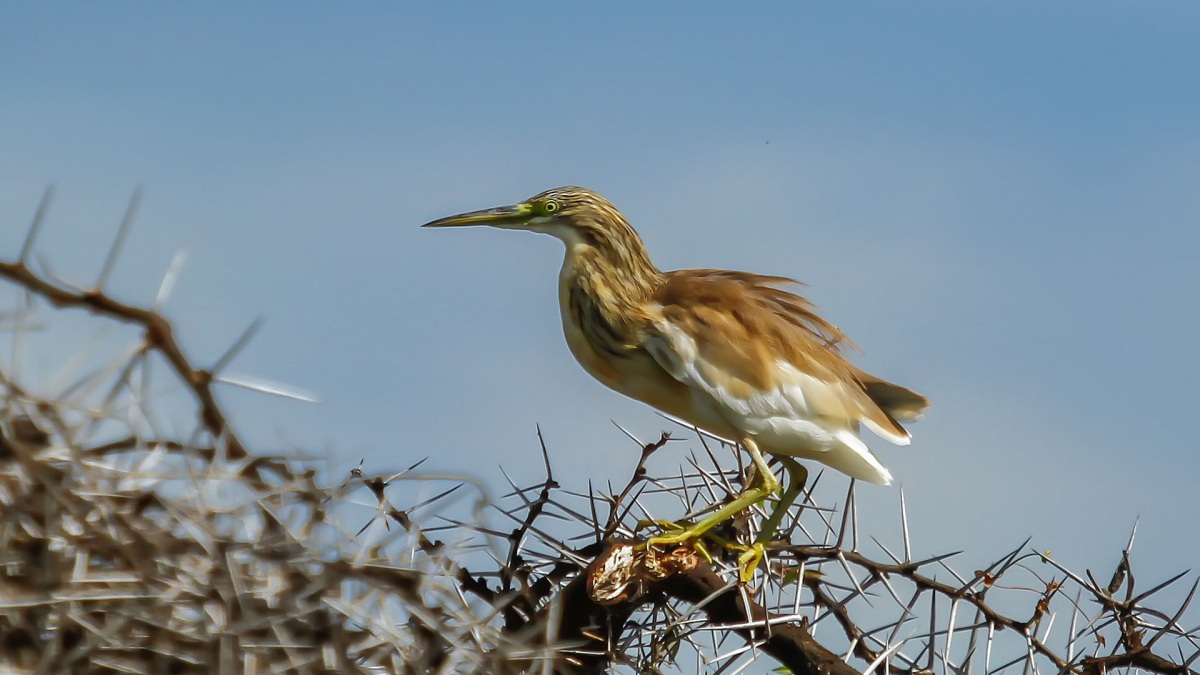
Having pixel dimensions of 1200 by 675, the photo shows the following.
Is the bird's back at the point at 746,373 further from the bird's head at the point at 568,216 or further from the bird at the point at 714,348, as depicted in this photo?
the bird's head at the point at 568,216

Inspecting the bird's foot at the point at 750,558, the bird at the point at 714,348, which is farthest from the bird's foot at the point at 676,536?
the bird at the point at 714,348

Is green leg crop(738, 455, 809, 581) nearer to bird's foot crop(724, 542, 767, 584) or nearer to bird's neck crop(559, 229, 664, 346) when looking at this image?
bird's foot crop(724, 542, 767, 584)

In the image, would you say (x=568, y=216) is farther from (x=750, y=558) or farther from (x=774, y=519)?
(x=750, y=558)

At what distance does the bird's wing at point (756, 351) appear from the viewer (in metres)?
4.70

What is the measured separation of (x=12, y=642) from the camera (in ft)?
6.60

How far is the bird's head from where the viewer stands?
520 centimetres

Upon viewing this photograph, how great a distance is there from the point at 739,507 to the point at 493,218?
1684 mm

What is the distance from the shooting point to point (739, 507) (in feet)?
13.2

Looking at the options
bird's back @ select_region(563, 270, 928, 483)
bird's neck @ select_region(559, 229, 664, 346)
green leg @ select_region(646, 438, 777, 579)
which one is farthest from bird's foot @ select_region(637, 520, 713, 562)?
bird's neck @ select_region(559, 229, 664, 346)

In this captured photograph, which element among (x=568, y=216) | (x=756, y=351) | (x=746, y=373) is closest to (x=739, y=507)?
(x=746, y=373)

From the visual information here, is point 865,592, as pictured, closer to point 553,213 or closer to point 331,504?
point 331,504

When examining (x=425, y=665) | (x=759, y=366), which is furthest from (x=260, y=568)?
(x=759, y=366)

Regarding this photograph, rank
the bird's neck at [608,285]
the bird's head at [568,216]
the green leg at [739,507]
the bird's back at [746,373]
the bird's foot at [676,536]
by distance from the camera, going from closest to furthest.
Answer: the bird's foot at [676,536], the green leg at [739,507], the bird's back at [746,373], the bird's neck at [608,285], the bird's head at [568,216]

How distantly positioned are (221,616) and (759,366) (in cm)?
297
